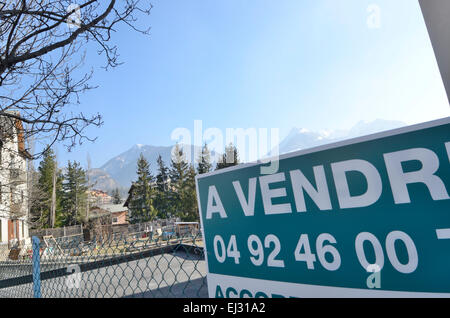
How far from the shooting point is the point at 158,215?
55.7 m

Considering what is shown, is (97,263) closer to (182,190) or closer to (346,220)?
(346,220)

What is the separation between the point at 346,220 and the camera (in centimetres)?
92

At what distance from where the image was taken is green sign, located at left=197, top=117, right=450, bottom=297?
2.59 feet

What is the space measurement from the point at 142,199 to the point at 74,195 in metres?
11.9

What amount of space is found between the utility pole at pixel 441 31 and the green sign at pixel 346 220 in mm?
227

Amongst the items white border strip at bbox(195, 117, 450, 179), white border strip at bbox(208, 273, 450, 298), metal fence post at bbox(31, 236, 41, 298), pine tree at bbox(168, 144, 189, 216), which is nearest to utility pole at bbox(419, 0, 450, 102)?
white border strip at bbox(195, 117, 450, 179)

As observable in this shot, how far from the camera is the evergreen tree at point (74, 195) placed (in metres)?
52.1

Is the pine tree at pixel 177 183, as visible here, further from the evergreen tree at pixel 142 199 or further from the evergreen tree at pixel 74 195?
the evergreen tree at pixel 74 195

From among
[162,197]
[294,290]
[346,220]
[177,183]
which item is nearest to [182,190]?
[177,183]

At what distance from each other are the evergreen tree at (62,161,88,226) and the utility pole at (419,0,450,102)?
57278 millimetres

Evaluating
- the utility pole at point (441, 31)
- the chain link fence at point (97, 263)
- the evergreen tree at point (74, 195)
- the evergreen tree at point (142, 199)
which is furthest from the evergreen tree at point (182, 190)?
the utility pole at point (441, 31)
